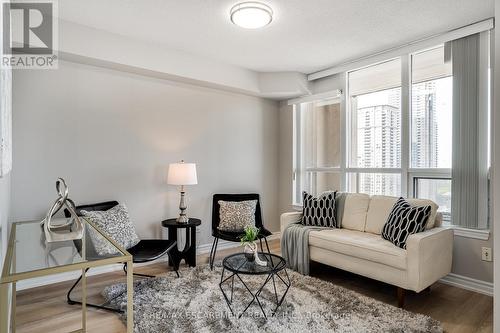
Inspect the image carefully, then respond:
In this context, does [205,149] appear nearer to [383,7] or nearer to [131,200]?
[131,200]

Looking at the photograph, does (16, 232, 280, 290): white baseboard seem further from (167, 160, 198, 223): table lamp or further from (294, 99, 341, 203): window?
(294, 99, 341, 203): window

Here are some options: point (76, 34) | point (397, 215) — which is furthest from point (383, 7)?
point (76, 34)

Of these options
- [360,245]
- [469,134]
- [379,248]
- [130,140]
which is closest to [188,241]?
[130,140]

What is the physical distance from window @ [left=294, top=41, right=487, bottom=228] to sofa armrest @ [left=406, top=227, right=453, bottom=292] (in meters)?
0.61

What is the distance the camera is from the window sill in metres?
2.80

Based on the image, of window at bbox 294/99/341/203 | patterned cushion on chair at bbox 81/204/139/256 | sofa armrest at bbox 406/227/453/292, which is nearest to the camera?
sofa armrest at bbox 406/227/453/292

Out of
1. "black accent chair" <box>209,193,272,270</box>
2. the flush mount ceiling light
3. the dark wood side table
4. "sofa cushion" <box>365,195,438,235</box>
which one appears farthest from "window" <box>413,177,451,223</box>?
the dark wood side table

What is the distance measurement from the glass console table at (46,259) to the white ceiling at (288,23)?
2003 mm

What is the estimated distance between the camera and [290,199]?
4.84 meters

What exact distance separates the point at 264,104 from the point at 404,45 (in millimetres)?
2141

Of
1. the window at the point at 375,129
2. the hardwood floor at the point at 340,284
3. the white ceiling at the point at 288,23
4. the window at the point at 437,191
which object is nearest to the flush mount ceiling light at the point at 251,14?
the white ceiling at the point at 288,23

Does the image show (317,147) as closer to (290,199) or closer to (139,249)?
(290,199)

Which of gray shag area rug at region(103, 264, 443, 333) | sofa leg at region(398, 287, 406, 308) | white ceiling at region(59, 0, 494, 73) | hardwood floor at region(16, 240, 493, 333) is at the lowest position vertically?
hardwood floor at region(16, 240, 493, 333)
